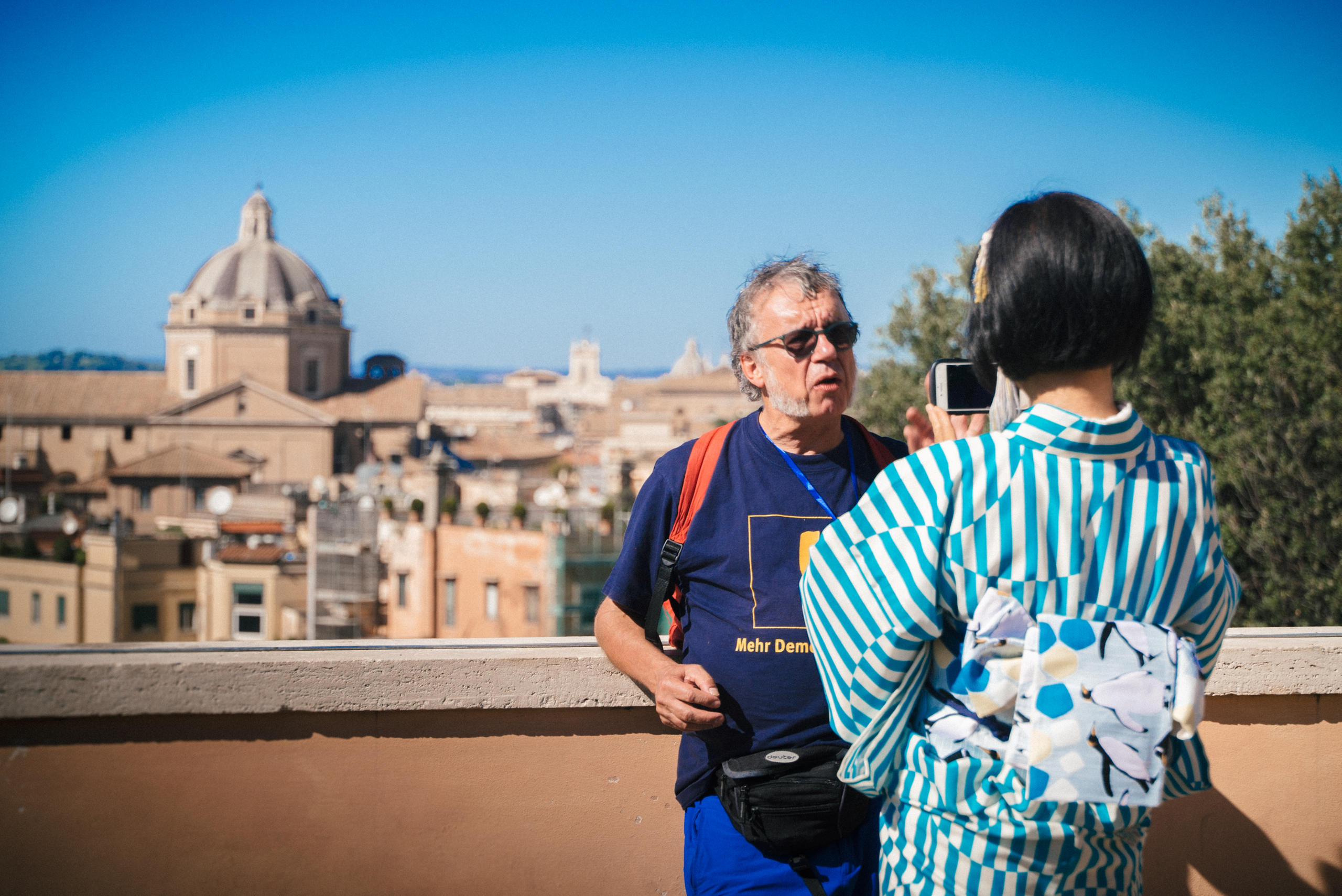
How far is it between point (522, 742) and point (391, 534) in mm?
28115

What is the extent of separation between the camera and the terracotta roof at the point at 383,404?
6053cm

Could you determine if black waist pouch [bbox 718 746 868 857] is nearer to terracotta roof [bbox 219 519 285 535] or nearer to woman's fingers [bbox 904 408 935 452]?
woman's fingers [bbox 904 408 935 452]

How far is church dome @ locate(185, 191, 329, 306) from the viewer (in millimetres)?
68812

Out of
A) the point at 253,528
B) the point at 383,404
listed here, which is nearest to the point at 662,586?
the point at 253,528

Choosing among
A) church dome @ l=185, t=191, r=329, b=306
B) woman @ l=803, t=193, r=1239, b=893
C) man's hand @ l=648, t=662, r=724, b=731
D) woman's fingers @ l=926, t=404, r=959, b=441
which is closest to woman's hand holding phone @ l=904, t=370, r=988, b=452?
woman's fingers @ l=926, t=404, r=959, b=441

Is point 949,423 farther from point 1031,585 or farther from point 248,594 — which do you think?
point 248,594

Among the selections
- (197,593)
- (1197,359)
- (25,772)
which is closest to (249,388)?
(197,593)

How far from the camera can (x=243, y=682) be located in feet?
6.34

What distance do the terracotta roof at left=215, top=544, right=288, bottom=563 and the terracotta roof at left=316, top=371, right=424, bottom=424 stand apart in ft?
101

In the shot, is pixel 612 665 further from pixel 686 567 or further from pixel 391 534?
pixel 391 534

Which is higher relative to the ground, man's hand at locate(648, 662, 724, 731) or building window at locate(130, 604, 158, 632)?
man's hand at locate(648, 662, 724, 731)

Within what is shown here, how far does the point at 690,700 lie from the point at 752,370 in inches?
21.4

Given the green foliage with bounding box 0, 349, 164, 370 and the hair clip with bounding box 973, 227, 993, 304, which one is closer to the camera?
the hair clip with bounding box 973, 227, 993, 304

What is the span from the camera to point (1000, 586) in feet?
3.73
